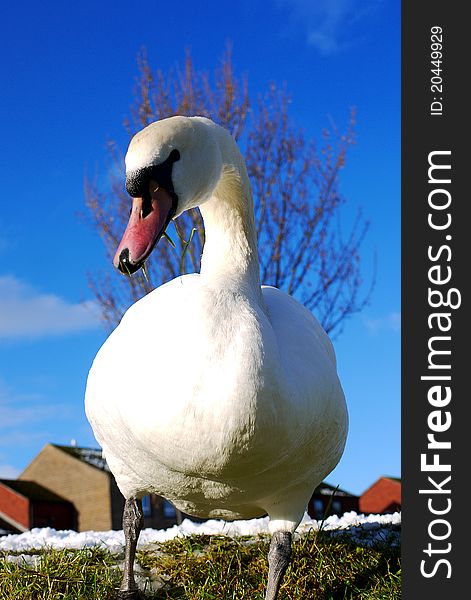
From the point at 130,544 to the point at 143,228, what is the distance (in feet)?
8.03

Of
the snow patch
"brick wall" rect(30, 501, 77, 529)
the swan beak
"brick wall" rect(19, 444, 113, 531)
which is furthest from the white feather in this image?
"brick wall" rect(30, 501, 77, 529)

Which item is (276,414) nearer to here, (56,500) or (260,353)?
(260,353)

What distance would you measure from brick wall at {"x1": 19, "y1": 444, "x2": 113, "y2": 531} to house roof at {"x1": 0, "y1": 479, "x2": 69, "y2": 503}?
23 cm

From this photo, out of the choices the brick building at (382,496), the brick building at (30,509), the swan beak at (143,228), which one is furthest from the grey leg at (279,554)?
the brick building at (382,496)

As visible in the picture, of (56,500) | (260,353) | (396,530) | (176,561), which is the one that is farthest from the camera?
(56,500)

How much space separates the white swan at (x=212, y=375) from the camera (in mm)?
3576

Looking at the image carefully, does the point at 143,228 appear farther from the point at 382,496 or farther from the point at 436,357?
the point at 382,496

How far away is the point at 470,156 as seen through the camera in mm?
4809

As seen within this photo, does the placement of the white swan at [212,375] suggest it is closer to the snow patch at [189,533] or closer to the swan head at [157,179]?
the swan head at [157,179]

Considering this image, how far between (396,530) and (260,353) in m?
4.06

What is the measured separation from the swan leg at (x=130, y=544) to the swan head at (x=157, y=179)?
214 cm

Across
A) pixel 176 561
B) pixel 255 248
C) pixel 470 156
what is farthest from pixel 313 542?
pixel 470 156

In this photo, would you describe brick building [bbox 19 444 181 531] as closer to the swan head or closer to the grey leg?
the grey leg

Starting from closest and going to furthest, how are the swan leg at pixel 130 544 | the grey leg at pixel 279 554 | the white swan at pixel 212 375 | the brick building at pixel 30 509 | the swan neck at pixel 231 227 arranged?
the white swan at pixel 212 375 → the swan neck at pixel 231 227 → the grey leg at pixel 279 554 → the swan leg at pixel 130 544 → the brick building at pixel 30 509
